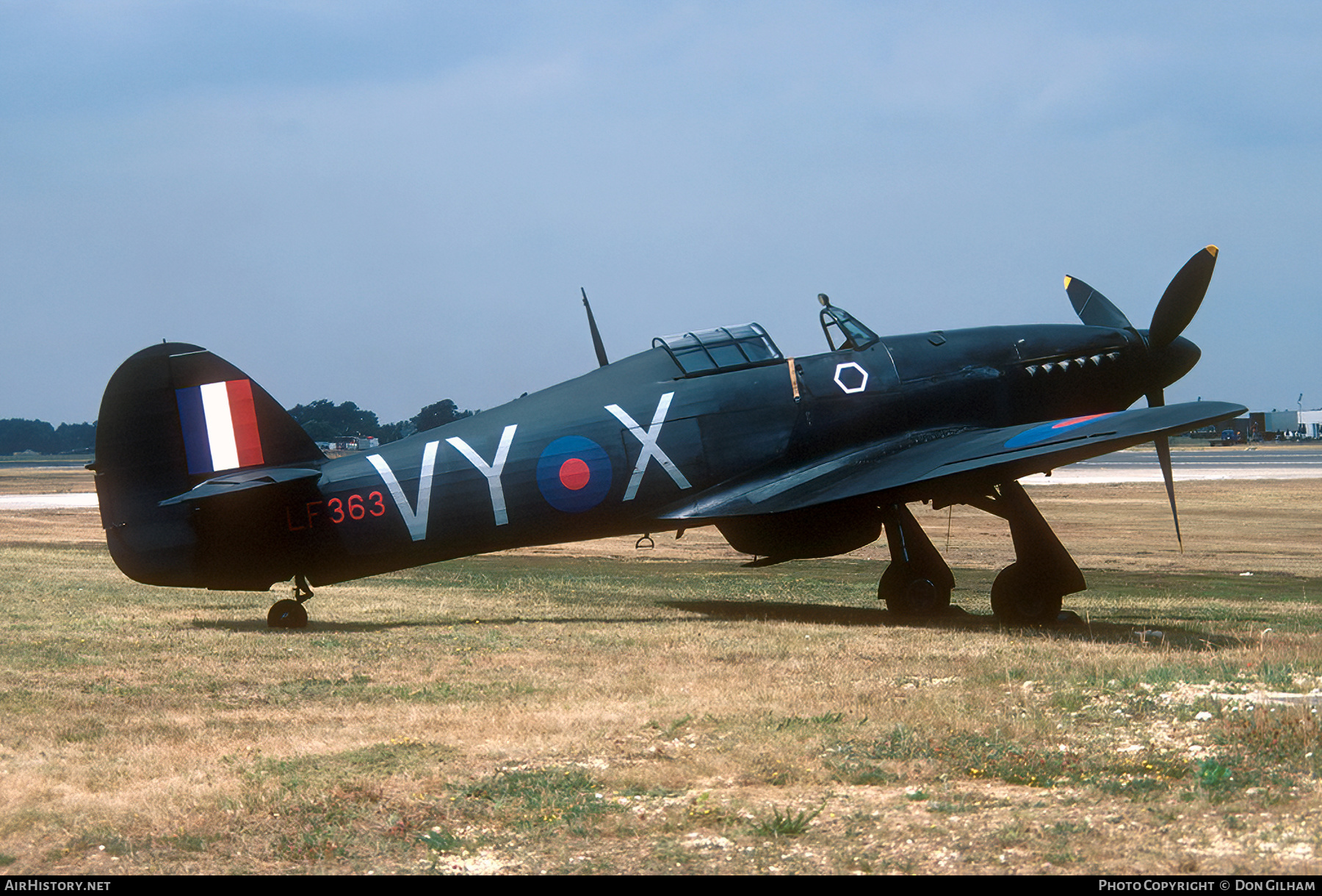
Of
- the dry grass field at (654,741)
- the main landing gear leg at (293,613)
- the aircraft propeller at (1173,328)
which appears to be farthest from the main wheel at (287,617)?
the aircraft propeller at (1173,328)

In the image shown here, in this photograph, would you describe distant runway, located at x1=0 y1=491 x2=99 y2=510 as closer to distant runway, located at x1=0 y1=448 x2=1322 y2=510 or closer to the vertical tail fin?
distant runway, located at x1=0 y1=448 x2=1322 y2=510

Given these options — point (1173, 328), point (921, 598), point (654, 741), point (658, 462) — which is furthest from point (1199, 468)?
point (654, 741)

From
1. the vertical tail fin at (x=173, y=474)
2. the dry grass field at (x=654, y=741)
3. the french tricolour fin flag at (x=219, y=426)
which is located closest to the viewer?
the dry grass field at (x=654, y=741)

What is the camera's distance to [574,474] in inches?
516

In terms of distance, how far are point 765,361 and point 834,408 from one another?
96cm

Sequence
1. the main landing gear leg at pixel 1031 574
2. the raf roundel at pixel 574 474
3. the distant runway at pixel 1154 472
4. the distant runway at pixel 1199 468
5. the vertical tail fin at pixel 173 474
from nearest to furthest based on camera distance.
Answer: the vertical tail fin at pixel 173 474 < the main landing gear leg at pixel 1031 574 < the raf roundel at pixel 574 474 < the distant runway at pixel 1154 472 < the distant runway at pixel 1199 468

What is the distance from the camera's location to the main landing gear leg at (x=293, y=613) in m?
12.8

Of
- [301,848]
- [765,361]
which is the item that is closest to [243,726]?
[301,848]

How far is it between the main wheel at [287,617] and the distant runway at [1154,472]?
35.9 meters

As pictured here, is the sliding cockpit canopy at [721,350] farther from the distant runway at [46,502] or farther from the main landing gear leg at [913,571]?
the distant runway at [46,502]

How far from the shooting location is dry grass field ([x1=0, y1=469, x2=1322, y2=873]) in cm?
538

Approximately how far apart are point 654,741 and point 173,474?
7.39m

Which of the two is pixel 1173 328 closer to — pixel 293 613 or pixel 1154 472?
pixel 293 613

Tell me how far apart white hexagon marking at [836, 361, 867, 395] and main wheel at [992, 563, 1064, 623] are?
2598mm
